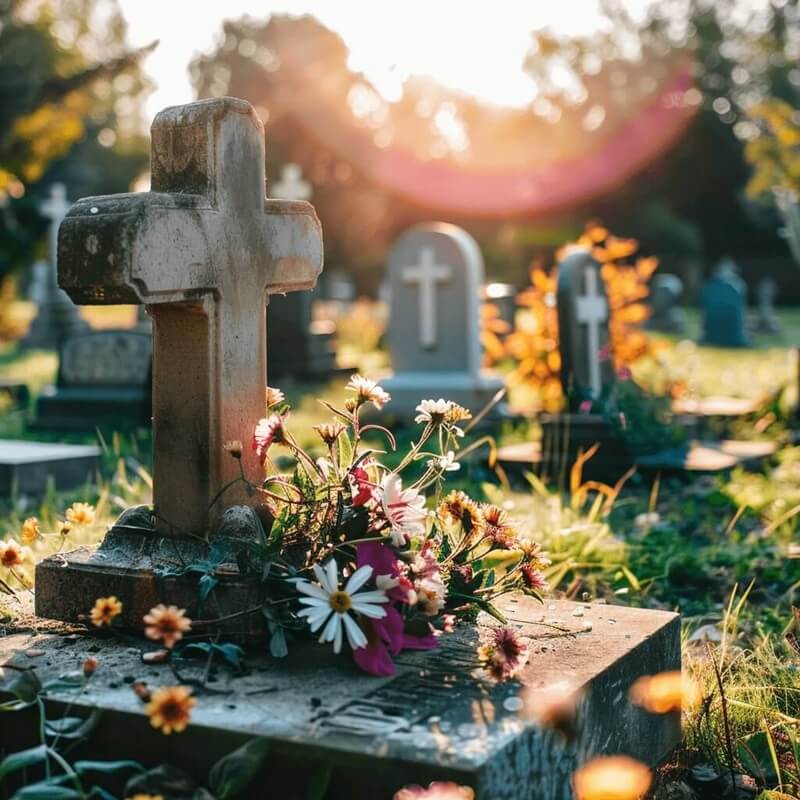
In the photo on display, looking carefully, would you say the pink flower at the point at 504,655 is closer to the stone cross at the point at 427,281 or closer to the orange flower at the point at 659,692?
the orange flower at the point at 659,692

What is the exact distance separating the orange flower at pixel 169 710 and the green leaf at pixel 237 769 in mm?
102

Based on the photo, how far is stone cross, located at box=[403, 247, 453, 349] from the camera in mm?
9344

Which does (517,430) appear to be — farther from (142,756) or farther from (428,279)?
(142,756)

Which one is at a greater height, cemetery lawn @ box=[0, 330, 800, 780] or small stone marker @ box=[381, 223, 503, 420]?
small stone marker @ box=[381, 223, 503, 420]

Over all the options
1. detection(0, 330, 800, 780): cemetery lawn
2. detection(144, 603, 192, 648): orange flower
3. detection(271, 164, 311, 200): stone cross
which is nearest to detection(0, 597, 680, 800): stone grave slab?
detection(144, 603, 192, 648): orange flower

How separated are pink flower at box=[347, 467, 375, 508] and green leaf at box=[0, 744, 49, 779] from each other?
2.79ft

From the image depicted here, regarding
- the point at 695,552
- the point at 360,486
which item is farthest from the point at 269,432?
the point at 695,552

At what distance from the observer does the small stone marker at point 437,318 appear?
30.3 feet

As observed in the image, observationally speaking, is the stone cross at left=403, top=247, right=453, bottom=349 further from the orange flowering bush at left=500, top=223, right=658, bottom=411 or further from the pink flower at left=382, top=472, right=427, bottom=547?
the pink flower at left=382, top=472, right=427, bottom=547

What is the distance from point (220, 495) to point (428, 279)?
22.0 feet

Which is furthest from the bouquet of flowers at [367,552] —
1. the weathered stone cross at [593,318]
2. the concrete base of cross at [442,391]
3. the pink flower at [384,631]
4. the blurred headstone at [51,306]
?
the blurred headstone at [51,306]

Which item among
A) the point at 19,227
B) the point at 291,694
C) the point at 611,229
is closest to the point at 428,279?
the point at 291,694

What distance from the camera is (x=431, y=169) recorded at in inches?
1391

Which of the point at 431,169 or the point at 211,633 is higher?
the point at 431,169
